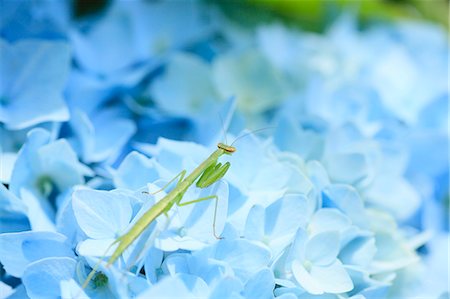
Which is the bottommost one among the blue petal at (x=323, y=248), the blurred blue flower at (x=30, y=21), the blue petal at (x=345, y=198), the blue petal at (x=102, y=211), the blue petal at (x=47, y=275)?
the blue petal at (x=47, y=275)

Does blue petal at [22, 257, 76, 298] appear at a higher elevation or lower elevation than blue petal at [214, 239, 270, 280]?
lower

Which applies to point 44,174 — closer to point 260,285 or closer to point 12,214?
point 12,214

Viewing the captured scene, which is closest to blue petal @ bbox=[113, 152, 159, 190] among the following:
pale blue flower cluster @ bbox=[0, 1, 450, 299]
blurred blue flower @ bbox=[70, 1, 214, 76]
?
pale blue flower cluster @ bbox=[0, 1, 450, 299]

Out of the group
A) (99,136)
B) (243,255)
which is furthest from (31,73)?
(243,255)

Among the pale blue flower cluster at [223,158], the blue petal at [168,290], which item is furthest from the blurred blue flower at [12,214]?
the blue petal at [168,290]

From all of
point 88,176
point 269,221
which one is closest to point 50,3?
point 88,176

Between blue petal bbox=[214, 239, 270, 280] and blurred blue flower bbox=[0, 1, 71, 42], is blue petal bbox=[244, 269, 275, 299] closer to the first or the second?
blue petal bbox=[214, 239, 270, 280]

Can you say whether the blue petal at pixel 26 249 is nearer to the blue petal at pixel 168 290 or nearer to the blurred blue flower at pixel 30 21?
the blue petal at pixel 168 290

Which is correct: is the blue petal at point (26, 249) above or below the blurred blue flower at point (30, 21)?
below
